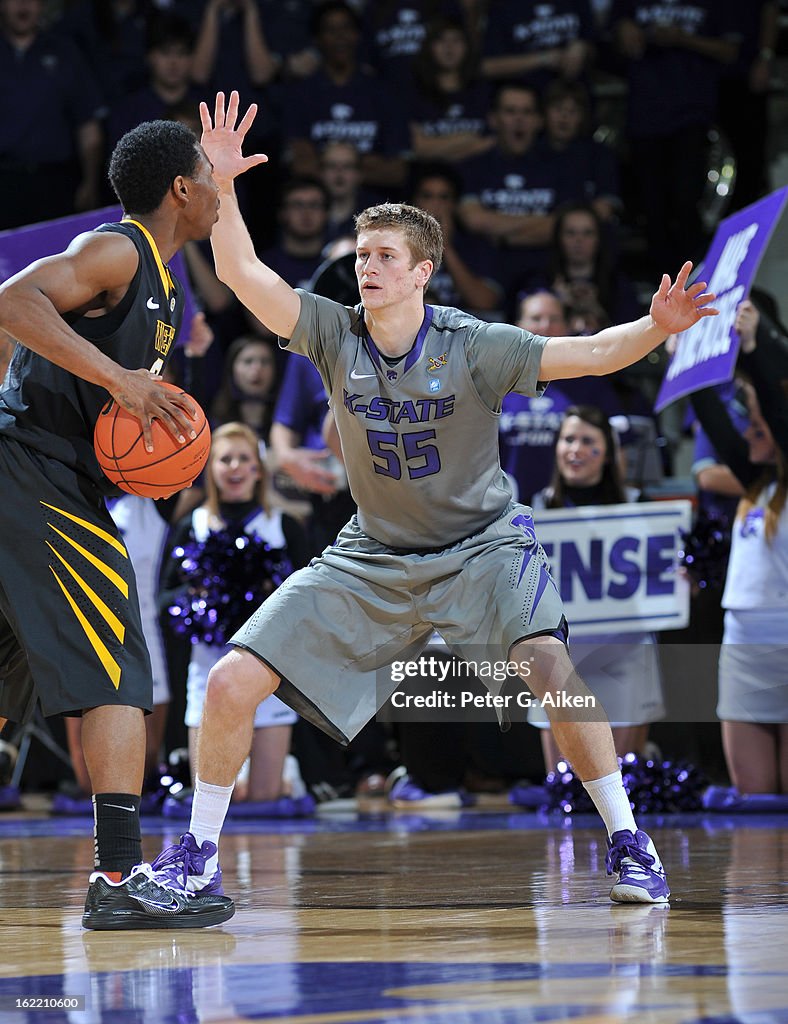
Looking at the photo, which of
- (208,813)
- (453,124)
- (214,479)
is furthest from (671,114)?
(208,813)

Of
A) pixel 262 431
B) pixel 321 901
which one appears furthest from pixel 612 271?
pixel 321 901

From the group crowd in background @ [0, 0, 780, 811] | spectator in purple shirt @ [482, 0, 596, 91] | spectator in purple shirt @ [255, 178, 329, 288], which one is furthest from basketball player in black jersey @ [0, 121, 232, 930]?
spectator in purple shirt @ [482, 0, 596, 91]

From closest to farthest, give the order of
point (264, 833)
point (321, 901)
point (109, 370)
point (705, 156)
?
point (109, 370)
point (321, 901)
point (264, 833)
point (705, 156)

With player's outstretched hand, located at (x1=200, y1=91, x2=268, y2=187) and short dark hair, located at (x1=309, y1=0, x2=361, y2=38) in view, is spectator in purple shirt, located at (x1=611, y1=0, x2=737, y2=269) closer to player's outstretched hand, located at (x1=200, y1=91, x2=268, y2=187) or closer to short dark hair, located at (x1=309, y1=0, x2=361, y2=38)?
short dark hair, located at (x1=309, y1=0, x2=361, y2=38)

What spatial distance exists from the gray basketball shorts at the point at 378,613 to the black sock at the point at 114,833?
574 millimetres

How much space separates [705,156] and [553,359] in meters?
6.36

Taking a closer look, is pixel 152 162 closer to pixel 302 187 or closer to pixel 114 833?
pixel 114 833

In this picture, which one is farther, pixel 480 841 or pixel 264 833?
pixel 264 833

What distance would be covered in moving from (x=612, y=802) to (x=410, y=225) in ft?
6.09

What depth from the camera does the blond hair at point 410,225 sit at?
15.7 ft

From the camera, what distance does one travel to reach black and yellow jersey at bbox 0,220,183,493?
4238 mm

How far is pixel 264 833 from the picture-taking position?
23.2 feet

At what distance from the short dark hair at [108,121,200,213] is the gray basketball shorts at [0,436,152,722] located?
0.82 meters

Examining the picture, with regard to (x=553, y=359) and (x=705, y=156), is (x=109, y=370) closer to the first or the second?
(x=553, y=359)
